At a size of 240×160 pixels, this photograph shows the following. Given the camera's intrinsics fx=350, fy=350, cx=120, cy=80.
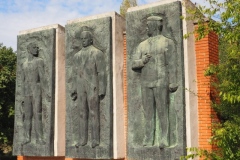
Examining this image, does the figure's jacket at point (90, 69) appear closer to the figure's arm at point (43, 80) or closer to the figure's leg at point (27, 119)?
the figure's arm at point (43, 80)

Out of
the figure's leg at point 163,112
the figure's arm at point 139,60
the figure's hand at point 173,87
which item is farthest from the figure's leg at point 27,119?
the figure's hand at point 173,87

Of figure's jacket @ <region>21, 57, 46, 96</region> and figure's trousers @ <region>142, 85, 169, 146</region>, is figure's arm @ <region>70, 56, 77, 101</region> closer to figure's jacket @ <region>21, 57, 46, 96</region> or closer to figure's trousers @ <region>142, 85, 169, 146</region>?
figure's jacket @ <region>21, 57, 46, 96</region>

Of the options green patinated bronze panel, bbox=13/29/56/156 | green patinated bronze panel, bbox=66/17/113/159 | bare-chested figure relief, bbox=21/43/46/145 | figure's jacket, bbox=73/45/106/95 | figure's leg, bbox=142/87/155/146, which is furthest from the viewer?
bare-chested figure relief, bbox=21/43/46/145

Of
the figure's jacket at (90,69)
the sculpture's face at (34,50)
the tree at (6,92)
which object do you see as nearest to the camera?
the figure's jacket at (90,69)

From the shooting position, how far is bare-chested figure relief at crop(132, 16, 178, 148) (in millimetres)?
6816

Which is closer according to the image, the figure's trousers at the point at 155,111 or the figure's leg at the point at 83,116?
the figure's trousers at the point at 155,111

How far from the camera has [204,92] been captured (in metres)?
6.93

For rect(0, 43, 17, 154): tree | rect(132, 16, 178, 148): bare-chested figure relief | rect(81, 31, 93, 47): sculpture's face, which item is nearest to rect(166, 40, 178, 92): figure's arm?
rect(132, 16, 178, 148): bare-chested figure relief

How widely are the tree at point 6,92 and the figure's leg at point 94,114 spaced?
5.68 meters

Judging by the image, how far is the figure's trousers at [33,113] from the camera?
8.46m

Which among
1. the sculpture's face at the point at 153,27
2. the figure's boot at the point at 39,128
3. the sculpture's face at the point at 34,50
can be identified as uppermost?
the sculpture's face at the point at 153,27

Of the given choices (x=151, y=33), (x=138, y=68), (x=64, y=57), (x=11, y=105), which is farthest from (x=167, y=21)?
(x=11, y=105)

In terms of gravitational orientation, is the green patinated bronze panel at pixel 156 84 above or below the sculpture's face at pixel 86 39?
below

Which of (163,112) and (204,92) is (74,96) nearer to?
(163,112)
